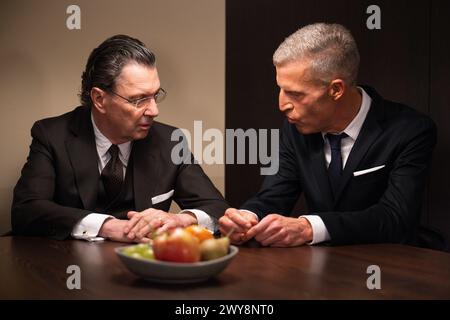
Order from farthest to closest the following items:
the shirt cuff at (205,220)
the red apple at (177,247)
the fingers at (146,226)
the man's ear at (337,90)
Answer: the man's ear at (337,90) < the shirt cuff at (205,220) < the fingers at (146,226) < the red apple at (177,247)

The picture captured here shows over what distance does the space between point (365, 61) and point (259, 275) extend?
1697mm

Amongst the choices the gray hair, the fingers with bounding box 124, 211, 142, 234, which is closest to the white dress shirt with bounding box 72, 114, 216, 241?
the fingers with bounding box 124, 211, 142, 234

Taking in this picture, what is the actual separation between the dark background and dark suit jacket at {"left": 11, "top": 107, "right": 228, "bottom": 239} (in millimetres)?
748

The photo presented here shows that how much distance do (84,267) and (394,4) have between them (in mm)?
1948

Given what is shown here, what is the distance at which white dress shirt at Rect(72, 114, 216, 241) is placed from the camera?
7.03 ft

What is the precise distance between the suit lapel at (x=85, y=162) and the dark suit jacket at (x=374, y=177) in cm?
66

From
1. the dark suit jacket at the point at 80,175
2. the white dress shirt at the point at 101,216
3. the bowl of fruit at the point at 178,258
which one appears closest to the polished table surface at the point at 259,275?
the bowl of fruit at the point at 178,258

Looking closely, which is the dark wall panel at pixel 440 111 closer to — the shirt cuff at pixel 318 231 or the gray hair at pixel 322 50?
the gray hair at pixel 322 50

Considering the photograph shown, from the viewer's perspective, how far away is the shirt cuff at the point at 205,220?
2.39 m

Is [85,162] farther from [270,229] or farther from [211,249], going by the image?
[211,249]

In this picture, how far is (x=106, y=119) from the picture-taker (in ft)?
8.75

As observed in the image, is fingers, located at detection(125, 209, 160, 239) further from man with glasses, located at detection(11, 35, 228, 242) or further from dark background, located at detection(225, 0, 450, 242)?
dark background, located at detection(225, 0, 450, 242)

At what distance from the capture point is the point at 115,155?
2621 millimetres

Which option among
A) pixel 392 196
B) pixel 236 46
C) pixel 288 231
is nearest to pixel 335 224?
pixel 288 231
